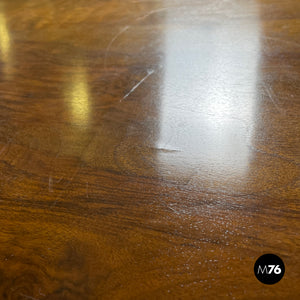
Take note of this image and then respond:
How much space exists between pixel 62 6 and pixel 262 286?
828 mm

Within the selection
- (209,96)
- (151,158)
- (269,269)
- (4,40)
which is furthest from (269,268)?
(4,40)

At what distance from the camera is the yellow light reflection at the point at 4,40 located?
0.76 m

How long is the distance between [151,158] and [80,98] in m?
0.19

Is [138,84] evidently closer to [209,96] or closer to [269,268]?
[209,96]

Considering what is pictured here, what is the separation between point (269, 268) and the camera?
36 cm

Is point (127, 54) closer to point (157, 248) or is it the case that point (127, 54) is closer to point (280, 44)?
point (280, 44)

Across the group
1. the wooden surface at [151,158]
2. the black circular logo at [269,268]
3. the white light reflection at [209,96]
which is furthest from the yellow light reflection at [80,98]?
the black circular logo at [269,268]

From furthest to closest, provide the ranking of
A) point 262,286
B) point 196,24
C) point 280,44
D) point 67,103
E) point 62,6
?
point 62,6, point 196,24, point 280,44, point 67,103, point 262,286

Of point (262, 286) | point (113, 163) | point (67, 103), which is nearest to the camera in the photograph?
point (262, 286)

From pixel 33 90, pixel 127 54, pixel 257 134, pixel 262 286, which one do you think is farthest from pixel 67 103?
pixel 262 286

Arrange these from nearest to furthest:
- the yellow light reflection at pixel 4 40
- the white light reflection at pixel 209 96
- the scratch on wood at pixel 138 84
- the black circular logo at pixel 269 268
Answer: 1. the black circular logo at pixel 269 268
2. the white light reflection at pixel 209 96
3. the scratch on wood at pixel 138 84
4. the yellow light reflection at pixel 4 40

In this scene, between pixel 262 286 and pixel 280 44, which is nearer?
pixel 262 286

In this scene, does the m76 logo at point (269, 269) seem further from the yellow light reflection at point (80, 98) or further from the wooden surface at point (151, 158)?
the yellow light reflection at point (80, 98)

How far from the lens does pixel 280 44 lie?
0.71 m
